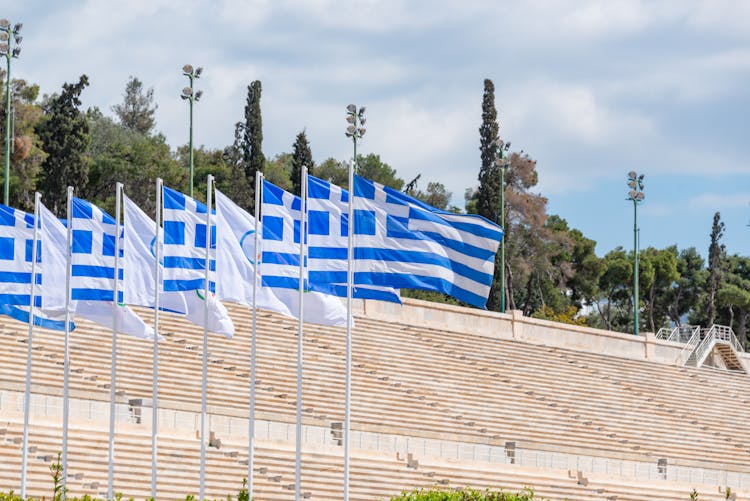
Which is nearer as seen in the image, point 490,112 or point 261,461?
point 261,461

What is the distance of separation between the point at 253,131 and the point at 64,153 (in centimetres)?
749

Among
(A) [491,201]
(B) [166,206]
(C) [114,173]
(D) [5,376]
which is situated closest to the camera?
(B) [166,206]

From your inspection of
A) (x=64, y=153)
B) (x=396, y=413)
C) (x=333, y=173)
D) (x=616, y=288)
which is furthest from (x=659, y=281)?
(x=396, y=413)

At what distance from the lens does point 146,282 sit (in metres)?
21.7

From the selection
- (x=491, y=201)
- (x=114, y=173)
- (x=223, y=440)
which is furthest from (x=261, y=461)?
(x=114, y=173)

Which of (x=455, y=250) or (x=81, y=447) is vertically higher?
(x=455, y=250)

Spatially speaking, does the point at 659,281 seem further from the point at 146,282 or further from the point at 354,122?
the point at 146,282

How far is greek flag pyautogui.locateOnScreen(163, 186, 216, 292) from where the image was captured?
70.2 ft

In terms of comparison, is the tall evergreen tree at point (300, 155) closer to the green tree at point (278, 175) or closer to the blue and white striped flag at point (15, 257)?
the green tree at point (278, 175)

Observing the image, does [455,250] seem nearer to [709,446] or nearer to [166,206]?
[166,206]

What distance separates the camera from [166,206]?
70.4 ft

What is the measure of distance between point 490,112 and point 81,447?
32486 millimetres

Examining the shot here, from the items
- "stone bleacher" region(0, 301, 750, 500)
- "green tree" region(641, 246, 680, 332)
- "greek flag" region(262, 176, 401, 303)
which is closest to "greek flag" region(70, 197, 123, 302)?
"greek flag" region(262, 176, 401, 303)

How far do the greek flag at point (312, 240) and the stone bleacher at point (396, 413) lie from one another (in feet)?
21.6
